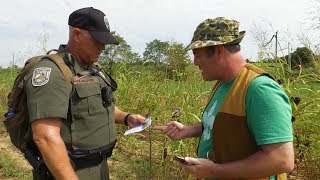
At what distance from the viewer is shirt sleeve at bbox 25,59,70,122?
2080 millimetres

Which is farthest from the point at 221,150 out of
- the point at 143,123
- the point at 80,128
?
the point at 143,123

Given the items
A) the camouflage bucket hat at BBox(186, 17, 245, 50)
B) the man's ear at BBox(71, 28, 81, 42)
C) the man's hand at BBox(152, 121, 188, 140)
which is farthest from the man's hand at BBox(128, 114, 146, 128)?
the camouflage bucket hat at BBox(186, 17, 245, 50)

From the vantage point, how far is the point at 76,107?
→ 7.47 ft

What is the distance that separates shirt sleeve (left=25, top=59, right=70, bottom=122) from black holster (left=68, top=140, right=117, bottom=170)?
290 mm

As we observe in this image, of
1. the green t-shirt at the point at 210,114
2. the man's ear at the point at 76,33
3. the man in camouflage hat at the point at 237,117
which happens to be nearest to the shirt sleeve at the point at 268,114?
the man in camouflage hat at the point at 237,117

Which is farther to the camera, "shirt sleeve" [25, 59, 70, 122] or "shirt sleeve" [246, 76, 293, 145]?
"shirt sleeve" [25, 59, 70, 122]

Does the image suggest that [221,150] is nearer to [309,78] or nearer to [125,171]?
[309,78]

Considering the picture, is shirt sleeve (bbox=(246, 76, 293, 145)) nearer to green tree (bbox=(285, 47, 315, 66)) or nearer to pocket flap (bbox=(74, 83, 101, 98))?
pocket flap (bbox=(74, 83, 101, 98))

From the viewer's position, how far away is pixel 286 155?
5.44 feet

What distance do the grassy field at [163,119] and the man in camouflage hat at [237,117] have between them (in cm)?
169

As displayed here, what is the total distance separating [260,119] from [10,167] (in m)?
4.20

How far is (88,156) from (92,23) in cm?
81

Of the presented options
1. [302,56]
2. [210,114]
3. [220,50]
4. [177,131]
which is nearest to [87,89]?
[177,131]

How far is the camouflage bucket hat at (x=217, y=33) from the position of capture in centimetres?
188
